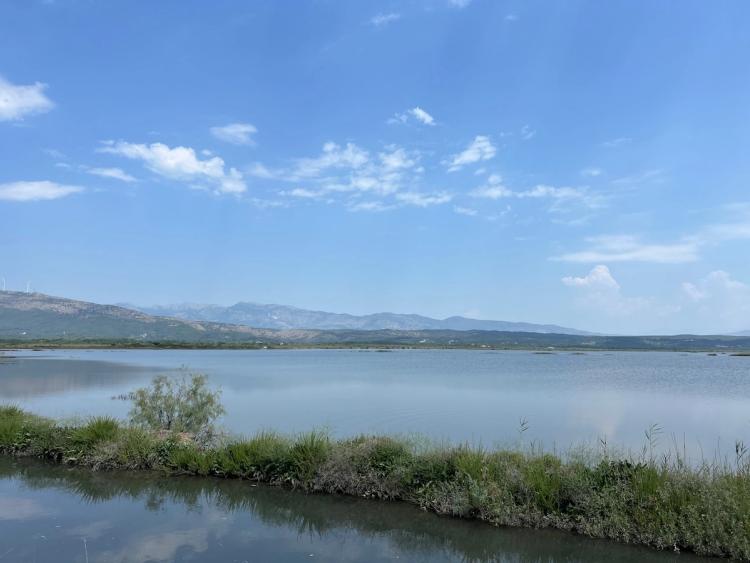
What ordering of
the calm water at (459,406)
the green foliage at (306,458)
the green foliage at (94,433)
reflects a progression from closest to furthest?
the green foliage at (306,458)
the green foliage at (94,433)
the calm water at (459,406)

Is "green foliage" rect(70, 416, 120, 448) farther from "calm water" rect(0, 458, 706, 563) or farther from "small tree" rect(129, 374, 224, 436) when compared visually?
"small tree" rect(129, 374, 224, 436)

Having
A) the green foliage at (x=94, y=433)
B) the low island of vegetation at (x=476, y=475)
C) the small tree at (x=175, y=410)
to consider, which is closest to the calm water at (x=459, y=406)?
the small tree at (x=175, y=410)

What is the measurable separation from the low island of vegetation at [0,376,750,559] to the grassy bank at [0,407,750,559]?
0.02 metres

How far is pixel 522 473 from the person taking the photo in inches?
395

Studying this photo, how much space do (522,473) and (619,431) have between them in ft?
44.9

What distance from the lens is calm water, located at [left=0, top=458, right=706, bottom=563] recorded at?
8.34 metres

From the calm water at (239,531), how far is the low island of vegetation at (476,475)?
0.32 m

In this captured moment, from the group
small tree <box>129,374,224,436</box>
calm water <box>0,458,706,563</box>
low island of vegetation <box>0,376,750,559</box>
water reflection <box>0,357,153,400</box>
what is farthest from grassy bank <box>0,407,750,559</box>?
water reflection <box>0,357,153,400</box>

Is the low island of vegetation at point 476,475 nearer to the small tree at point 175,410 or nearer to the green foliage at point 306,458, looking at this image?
the green foliage at point 306,458

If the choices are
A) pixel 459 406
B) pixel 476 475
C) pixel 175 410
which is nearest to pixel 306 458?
pixel 476 475

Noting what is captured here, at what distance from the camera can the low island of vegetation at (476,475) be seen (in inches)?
337

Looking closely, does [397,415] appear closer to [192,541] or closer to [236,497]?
[236,497]

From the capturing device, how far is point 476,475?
10.4 m

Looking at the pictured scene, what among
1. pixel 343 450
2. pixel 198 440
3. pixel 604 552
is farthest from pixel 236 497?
pixel 604 552
